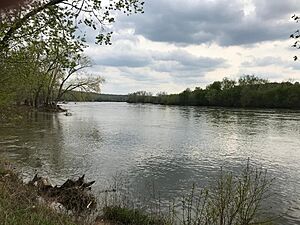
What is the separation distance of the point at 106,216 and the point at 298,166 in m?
12.4

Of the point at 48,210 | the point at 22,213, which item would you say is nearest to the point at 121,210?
the point at 48,210

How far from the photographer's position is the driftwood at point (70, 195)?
9.66m

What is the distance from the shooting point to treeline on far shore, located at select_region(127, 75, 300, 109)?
8144 centimetres

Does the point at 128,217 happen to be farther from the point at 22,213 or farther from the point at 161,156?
the point at 161,156

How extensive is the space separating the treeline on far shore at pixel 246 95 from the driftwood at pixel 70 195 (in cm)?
7490

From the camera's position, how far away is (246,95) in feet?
294

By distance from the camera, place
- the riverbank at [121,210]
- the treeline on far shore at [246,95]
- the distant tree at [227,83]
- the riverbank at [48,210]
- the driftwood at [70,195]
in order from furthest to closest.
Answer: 1. the distant tree at [227,83]
2. the treeline on far shore at [246,95]
3. the driftwood at [70,195]
4. the riverbank at [121,210]
5. the riverbank at [48,210]

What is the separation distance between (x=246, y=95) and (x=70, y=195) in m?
83.7

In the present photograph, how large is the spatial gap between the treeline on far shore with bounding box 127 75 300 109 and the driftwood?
74897 mm

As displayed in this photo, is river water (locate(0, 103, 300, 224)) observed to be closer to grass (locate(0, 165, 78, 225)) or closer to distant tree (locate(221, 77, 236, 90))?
grass (locate(0, 165, 78, 225))

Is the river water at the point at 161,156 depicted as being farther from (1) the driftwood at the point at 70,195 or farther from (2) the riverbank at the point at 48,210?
(2) the riverbank at the point at 48,210

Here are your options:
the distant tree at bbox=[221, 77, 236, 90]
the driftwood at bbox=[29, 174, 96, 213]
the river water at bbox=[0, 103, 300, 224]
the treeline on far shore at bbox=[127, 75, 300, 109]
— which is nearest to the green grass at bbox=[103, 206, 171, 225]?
the driftwood at bbox=[29, 174, 96, 213]

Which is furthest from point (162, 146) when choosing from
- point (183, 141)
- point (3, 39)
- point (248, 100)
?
point (248, 100)

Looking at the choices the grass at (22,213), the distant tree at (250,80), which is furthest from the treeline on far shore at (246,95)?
the grass at (22,213)
